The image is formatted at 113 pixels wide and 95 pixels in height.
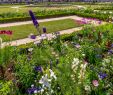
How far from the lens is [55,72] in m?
5.21

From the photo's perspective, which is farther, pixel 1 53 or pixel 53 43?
pixel 53 43

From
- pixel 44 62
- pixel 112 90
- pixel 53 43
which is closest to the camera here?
pixel 112 90

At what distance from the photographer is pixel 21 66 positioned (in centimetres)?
763

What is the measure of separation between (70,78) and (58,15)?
2429cm

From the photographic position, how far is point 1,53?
834cm

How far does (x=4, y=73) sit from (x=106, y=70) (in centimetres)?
241

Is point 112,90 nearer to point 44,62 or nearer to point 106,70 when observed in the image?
point 106,70

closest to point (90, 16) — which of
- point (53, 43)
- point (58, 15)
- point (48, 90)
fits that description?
point (58, 15)

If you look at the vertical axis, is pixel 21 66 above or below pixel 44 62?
below

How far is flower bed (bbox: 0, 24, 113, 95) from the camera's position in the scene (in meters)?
4.51

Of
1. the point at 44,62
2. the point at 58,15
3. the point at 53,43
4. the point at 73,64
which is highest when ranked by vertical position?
the point at 73,64

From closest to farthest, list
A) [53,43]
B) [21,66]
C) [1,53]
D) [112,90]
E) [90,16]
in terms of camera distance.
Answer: [112,90] → [21,66] → [1,53] → [53,43] → [90,16]

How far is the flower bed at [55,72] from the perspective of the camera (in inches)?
178

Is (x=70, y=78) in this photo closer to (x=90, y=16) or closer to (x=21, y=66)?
(x=21, y=66)
